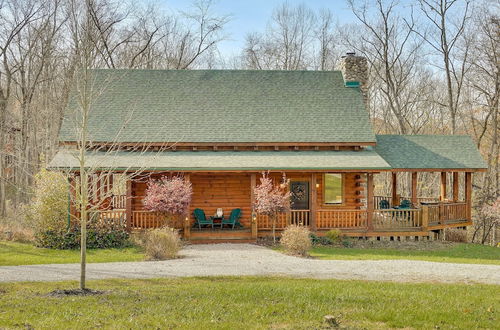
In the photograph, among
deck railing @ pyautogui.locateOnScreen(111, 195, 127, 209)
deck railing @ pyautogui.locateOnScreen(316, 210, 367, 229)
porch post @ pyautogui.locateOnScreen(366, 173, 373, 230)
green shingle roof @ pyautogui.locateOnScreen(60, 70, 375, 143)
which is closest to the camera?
porch post @ pyautogui.locateOnScreen(366, 173, 373, 230)

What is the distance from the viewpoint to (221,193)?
22.0 metres

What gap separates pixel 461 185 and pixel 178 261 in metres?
32.8

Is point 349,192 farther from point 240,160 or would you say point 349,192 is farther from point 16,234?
point 16,234

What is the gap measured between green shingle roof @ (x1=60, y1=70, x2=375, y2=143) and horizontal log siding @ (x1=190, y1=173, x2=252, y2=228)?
1.76m

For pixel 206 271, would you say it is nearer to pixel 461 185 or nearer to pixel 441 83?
pixel 461 185

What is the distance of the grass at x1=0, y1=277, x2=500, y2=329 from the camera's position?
26.4 feet

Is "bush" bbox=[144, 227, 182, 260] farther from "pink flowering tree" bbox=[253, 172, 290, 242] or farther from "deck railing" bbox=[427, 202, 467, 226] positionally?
"deck railing" bbox=[427, 202, 467, 226]

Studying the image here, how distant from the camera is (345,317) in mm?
8383

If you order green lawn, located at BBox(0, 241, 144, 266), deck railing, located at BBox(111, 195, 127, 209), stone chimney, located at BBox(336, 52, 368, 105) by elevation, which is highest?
stone chimney, located at BBox(336, 52, 368, 105)

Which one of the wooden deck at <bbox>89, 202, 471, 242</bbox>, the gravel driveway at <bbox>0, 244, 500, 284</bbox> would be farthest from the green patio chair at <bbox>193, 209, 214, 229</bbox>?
the gravel driveway at <bbox>0, 244, 500, 284</bbox>

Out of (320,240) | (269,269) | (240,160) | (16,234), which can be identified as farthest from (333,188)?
(16,234)

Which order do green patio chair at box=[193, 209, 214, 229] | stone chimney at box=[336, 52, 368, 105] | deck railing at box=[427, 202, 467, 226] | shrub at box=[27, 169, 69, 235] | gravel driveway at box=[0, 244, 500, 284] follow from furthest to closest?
stone chimney at box=[336, 52, 368, 105]
deck railing at box=[427, 202, 467, 226]
green patio chair at box=[193, 209, 214, 229]
shrub at box=[27, 169, 69, 235]
gravel driveway at box=[0, 244, 500, 284]

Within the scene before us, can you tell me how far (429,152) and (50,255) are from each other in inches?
684

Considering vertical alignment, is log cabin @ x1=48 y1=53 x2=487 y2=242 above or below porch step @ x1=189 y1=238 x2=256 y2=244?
above
